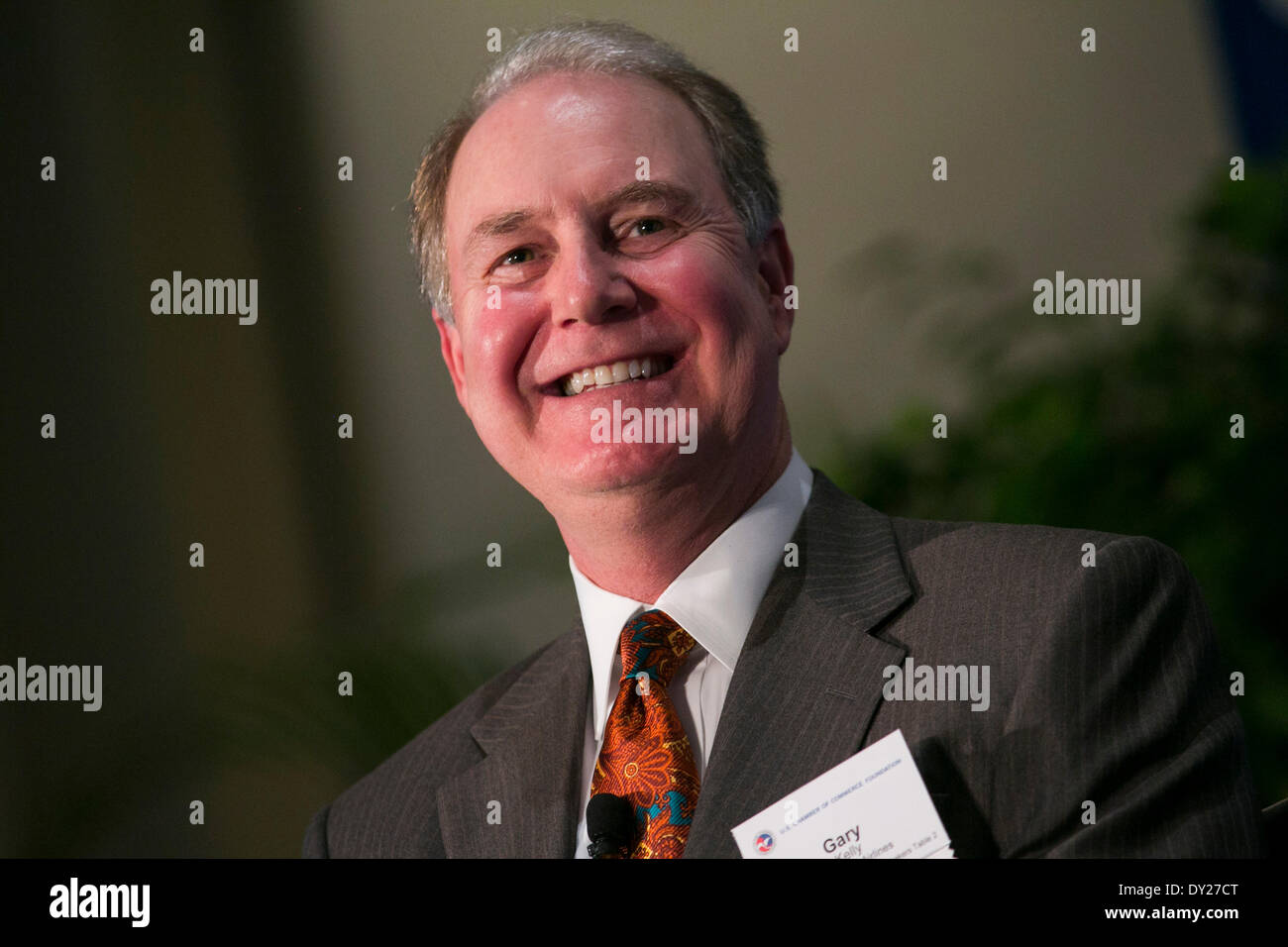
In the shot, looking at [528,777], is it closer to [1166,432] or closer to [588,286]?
[588,286]

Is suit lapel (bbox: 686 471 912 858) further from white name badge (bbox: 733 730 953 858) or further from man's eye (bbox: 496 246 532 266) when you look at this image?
man's eye (bbox: 496 246 532 266)

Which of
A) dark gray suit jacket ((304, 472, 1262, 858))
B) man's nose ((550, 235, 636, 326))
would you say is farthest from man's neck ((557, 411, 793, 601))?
man's nose ((550, 235, 636, 326))

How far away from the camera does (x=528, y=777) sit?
2055 millimetres

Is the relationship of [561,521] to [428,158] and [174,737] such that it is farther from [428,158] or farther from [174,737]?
[174,737]

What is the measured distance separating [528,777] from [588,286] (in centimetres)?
85

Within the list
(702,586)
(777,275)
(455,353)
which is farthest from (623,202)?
(702,586)

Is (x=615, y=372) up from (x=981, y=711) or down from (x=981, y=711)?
up

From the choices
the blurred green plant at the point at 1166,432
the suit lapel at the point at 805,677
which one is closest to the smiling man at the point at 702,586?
the suit lapel at the point at 805,677

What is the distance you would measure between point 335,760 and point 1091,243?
2.19m

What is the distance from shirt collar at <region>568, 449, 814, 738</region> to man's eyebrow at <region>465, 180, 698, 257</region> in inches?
19.9

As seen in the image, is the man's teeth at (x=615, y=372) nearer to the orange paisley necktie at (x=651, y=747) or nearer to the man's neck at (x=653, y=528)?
the man's neck at (x=653, y=528)

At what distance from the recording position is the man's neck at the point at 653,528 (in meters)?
1.99

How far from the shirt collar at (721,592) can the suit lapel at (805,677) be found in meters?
0.04
